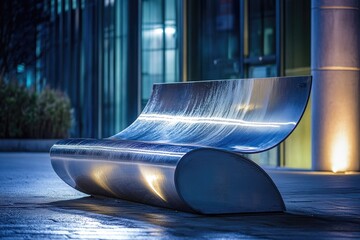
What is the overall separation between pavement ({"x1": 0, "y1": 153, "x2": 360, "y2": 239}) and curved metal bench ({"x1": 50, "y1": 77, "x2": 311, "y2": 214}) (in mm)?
172

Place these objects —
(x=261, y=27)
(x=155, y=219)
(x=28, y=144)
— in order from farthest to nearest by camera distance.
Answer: (x=28, y=144), (x=261, y=27), (x=155, y=219)

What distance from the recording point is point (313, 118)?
56.2 ft

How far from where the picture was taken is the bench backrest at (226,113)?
8.95 meters

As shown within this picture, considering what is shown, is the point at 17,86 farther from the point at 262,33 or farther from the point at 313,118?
the point at 313,118

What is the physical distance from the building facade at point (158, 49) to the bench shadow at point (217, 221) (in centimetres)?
946

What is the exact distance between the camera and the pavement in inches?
293

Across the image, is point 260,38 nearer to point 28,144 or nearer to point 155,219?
point 28,144

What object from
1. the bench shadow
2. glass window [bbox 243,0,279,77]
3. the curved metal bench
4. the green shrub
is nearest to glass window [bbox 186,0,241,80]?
glass window [bbox 243,0,279,77]

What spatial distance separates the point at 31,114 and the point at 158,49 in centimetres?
420

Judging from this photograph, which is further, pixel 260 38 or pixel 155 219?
pixel 260 38

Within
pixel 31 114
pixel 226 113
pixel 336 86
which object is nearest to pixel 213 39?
pixel 336 86

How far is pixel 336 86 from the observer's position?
1684 cm

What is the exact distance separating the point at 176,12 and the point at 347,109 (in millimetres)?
8036

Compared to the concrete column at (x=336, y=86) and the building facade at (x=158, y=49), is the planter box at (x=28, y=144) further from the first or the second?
the concrete column at (x=336, y=86)
